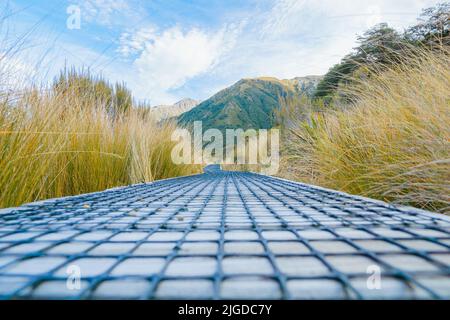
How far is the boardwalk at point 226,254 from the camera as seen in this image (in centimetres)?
58

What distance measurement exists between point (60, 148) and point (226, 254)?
1.71 meters

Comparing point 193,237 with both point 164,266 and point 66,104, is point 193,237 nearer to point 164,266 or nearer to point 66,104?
point 164,266

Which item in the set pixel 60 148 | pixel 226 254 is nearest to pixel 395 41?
pixel 226 254

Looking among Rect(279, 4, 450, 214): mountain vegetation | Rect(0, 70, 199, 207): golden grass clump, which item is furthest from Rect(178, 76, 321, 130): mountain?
Rect(279, 4, 450, 214): mountain vegetation

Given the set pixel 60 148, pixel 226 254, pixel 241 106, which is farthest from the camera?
pixel 241 106

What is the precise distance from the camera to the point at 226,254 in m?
0.76

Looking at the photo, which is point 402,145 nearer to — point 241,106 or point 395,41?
point 395,41

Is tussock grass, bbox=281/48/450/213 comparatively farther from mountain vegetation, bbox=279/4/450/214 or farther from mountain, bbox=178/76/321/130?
mountain, bbox=178/76/321/130

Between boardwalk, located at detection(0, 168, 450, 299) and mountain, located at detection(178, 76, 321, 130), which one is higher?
mountain, located at detection(178, 76, 321, 130)

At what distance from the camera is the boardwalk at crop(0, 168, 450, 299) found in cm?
58

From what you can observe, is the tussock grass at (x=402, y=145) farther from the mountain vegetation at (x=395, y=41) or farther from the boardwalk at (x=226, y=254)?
the boardwalk at (x=226, y=254)

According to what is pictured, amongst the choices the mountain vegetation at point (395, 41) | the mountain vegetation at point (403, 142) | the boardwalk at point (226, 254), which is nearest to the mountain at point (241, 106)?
the mountain vegetation at point (395, 41)

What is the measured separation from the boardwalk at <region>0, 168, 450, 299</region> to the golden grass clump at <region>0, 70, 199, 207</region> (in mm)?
446

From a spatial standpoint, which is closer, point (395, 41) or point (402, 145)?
point (402, 145)
